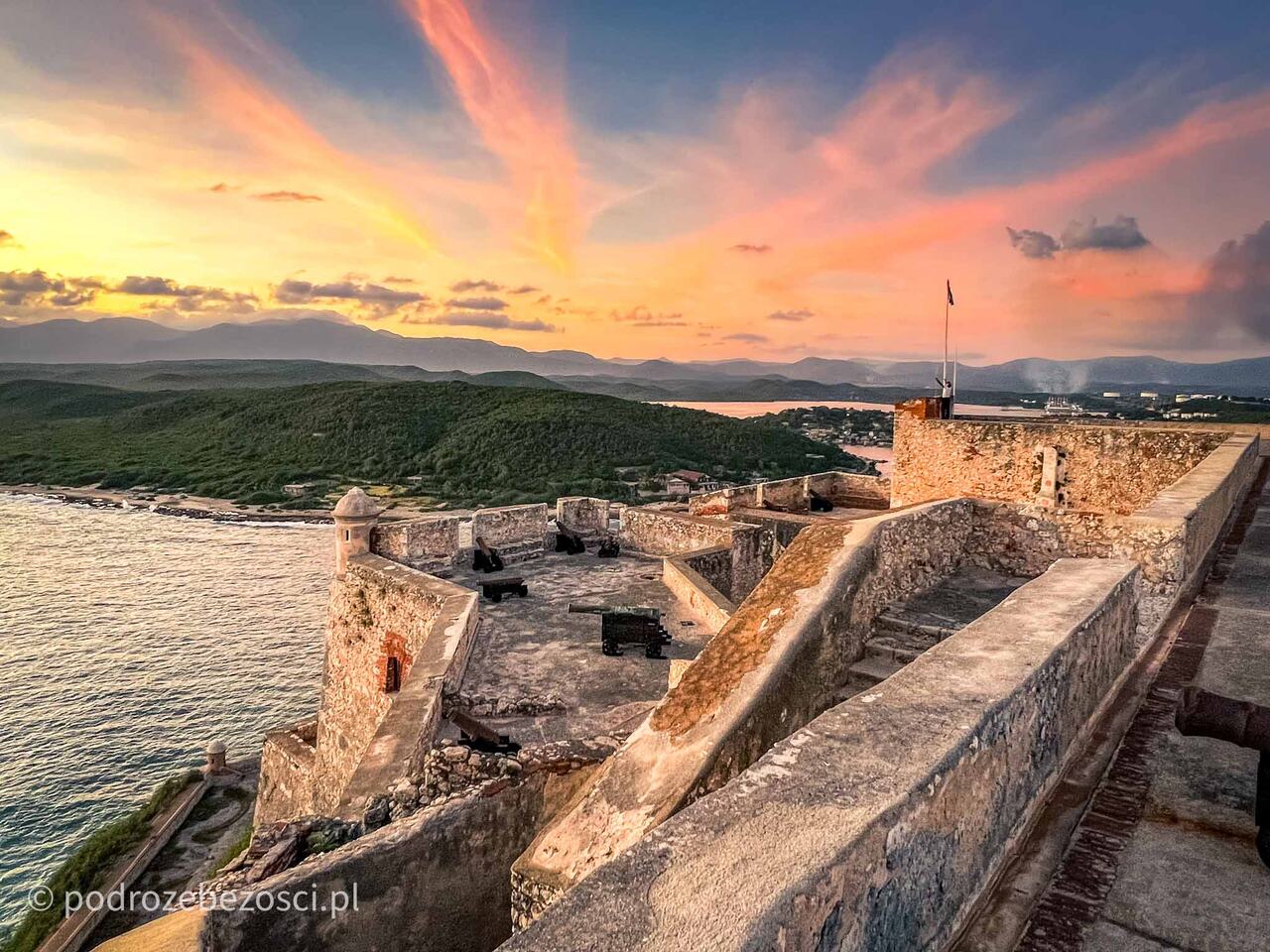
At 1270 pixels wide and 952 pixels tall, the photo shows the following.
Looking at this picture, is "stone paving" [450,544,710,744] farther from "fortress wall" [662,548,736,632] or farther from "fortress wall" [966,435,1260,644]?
"fortress wall" [966,435,1260,644]

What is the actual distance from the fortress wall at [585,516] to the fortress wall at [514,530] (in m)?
0.65

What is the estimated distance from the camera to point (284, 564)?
40531 millimetres

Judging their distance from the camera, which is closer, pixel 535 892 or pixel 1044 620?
pixel 535 892

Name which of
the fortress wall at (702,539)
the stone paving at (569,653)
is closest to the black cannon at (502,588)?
the stone paving at (569,653)

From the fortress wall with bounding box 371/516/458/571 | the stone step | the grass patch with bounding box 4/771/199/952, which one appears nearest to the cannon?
the stone step

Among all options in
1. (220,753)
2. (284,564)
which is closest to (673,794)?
(220,753)

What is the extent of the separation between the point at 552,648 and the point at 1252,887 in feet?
30.1

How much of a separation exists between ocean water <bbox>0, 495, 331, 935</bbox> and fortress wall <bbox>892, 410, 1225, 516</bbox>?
19508 mm

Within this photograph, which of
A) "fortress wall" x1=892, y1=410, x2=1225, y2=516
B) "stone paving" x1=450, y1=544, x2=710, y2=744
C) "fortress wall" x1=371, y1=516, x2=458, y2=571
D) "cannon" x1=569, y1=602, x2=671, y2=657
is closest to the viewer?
"stone paving" x1=450, y1=544, x2=710, y2=744

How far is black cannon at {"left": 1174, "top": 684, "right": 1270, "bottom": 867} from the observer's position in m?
2.96

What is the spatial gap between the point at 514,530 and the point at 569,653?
6.04 m

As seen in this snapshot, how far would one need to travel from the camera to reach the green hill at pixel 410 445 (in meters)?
63.9

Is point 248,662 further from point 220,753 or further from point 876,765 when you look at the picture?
point 876,765

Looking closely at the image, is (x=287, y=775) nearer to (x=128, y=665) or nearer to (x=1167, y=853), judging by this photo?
(x=1167, y=853)
